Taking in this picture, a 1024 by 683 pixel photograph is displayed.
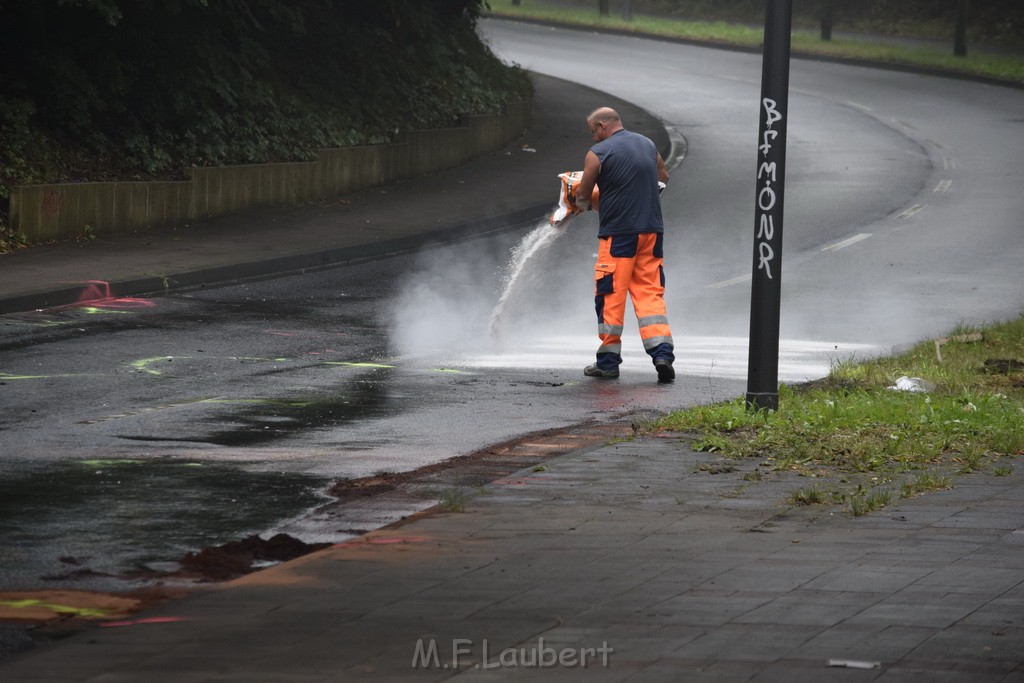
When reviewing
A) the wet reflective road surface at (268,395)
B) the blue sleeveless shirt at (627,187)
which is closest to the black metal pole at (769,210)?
the wet reflective road surface at (268,395)

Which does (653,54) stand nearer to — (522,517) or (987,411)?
(987,411)

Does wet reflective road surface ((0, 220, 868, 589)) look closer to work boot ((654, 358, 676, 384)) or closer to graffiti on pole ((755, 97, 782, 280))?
work boot ((654, 358, 676, 384))

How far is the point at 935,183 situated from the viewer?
23.4 metres

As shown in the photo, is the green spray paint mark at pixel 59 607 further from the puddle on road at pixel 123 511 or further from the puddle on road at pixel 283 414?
the puddle on road at pixel 283 414

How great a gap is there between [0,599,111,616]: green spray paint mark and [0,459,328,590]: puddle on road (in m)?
0.22

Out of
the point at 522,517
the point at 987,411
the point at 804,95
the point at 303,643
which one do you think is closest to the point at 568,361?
the point at 987,411

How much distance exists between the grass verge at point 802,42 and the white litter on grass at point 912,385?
2678 cm

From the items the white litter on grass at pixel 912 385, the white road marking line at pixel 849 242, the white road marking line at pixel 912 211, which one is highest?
the white road marking line at pixel 912 211

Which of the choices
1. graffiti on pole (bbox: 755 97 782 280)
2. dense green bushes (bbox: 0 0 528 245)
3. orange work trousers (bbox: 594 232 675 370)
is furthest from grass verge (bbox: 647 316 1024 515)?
dense green bushes (bbox: 0 0 528 245)

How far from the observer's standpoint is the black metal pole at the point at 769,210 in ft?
30.6

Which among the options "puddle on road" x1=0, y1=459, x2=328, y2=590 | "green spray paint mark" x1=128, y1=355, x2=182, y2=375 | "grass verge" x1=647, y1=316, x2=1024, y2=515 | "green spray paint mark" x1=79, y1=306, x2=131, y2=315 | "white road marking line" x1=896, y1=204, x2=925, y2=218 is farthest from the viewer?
"white road marking line" x1=896, y1=204, x2=925, y2=218

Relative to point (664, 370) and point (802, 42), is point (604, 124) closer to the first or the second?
point (664, 370)

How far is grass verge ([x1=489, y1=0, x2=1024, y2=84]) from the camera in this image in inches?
1483

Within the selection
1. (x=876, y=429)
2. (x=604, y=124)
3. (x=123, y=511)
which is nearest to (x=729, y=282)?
(x=604, y=124)
